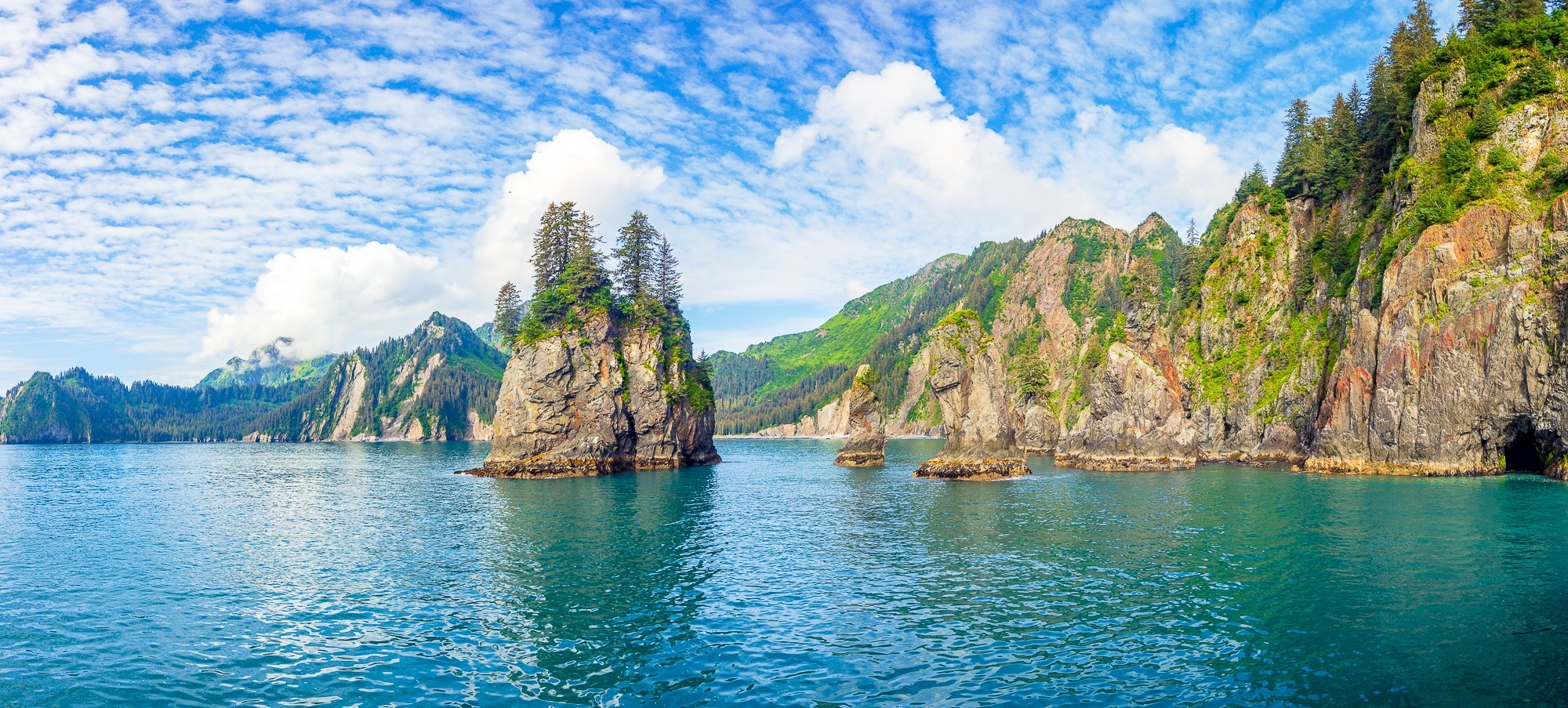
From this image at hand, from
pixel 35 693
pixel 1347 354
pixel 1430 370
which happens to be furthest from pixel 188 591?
pixel 1347 354

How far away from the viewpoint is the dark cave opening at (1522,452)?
71938 millimetres

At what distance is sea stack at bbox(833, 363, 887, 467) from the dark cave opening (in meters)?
70.8

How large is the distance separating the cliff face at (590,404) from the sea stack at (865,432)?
87.5 feet

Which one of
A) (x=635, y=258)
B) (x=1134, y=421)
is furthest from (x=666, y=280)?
(x=1134, y=421)

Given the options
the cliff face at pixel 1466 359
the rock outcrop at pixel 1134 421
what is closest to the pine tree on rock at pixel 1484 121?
the cliff face at pixel 1466 359

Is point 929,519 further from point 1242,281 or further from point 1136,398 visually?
point 1242,281

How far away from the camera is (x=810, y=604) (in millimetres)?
30641

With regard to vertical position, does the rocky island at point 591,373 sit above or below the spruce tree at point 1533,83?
below

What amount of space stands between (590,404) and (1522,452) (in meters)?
106

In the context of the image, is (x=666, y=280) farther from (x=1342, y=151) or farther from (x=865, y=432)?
(x=1342, y=151)

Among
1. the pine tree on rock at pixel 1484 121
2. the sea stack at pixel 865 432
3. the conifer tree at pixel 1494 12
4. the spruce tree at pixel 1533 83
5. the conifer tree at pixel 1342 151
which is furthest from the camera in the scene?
the sea stack at pixel 865 432

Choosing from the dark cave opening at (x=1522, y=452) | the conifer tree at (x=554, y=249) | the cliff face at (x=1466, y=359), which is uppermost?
the conifer tree at (x=554, y=249)

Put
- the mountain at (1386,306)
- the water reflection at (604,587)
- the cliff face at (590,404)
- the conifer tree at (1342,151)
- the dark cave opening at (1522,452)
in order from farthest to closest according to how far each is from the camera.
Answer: the conifer tree at (1342,151), the cliff face at (590,404), the dark cave opening at (1522,452), the mountain at (1386,306), the water reflection at (604,587)

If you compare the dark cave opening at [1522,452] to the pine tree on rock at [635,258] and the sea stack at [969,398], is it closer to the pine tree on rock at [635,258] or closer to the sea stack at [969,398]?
the sea stack at [969,398]
